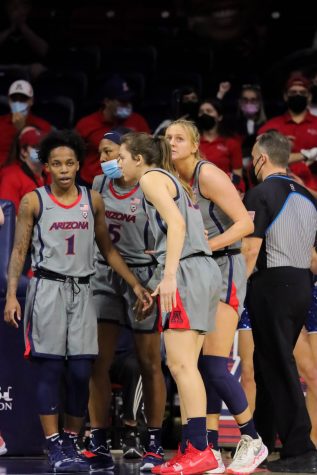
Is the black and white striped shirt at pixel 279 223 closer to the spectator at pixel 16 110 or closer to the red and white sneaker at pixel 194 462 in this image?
the red and white sneaker at pixel 194 462

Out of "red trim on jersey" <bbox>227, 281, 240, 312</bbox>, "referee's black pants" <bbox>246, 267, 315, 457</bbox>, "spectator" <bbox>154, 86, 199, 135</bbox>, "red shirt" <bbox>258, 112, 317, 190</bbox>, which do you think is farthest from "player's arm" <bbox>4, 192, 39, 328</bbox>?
"red shirt" <bbox>258, 112, 317, 190</bbox>

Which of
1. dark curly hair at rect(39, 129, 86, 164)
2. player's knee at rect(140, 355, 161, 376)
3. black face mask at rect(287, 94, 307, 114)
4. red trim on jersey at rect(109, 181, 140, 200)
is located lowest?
player's knee at rect(140, 355, 161, 376)

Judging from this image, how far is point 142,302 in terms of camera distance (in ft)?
20.8

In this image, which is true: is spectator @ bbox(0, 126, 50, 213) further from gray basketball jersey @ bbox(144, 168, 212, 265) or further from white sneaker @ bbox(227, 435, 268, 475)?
white sneaker @ bbox(227, 435, 268, 475)

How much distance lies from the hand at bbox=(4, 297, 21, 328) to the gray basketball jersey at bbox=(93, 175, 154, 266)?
723mm

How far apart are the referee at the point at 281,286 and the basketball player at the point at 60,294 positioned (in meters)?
0.66

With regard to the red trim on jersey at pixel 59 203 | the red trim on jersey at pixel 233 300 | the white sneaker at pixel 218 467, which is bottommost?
the white sneaker at pixel 218 467

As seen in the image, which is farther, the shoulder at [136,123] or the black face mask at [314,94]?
the black face mask at [314,94]

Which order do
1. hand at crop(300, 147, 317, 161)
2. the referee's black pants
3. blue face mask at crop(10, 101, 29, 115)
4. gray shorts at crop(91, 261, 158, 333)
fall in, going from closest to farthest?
the referee's black pants → gray shorts at crop(91, 261, 158, 333) → hand at crop(300, 147, 317, 161) → blue face mask at crop(10, 101, 29, 115)

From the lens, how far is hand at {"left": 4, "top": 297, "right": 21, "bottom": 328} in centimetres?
628

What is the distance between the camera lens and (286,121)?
9.83 metres

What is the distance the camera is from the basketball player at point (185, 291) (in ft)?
18.6

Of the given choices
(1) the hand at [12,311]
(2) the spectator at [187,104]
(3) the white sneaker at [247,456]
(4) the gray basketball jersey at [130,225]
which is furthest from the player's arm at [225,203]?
(2) the spectator at [187,104]

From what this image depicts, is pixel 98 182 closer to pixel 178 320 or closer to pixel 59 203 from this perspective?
pixel 59 203
